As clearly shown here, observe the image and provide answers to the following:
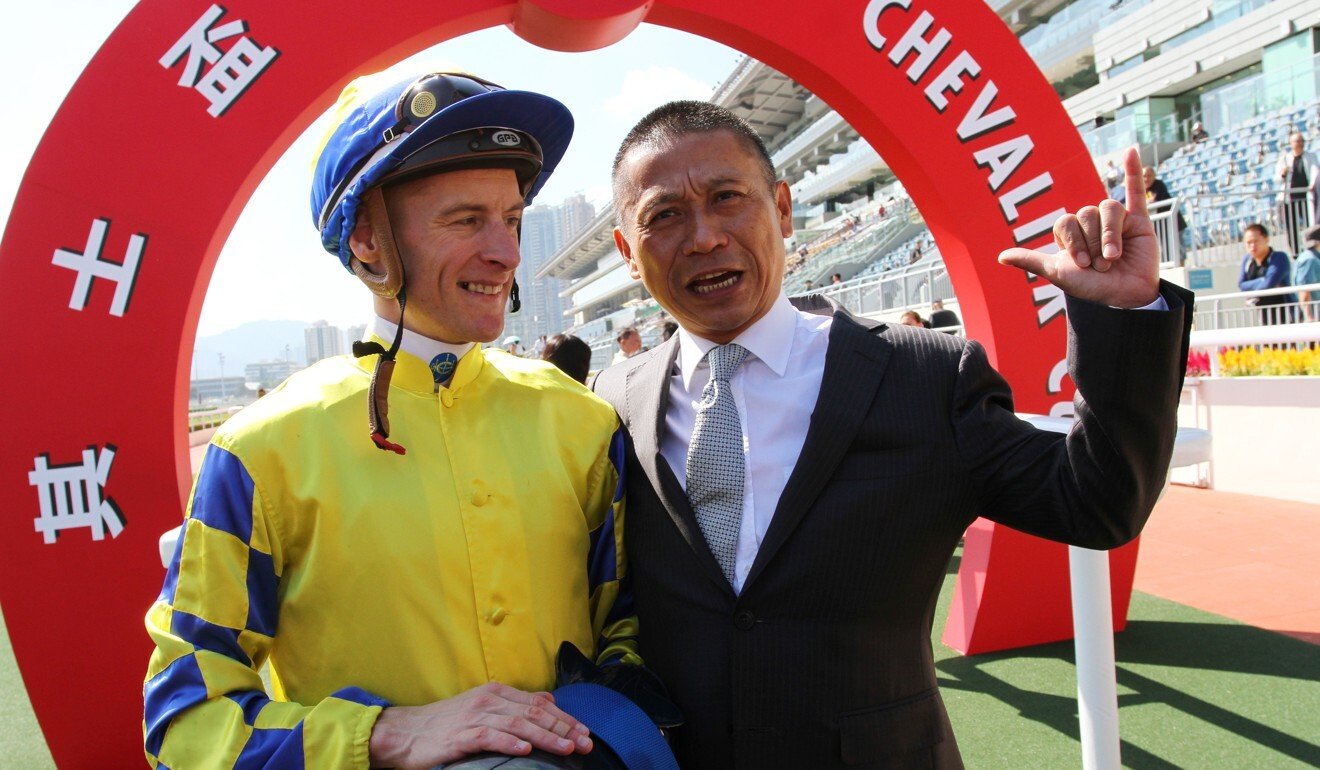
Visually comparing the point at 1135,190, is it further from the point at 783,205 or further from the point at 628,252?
the point at 628,252

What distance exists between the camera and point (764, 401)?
1.73 m

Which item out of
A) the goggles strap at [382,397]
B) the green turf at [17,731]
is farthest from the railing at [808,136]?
the goggles strap at [382,397]

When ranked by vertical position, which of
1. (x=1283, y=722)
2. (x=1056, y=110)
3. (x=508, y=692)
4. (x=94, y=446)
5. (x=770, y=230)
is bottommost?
(x=1283, y=722)

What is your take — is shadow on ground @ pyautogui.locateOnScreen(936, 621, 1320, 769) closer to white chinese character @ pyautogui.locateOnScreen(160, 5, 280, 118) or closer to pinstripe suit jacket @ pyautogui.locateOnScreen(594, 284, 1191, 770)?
pinstripe suit jacket @ pyautogui.locateOnScreen(594, 284, 1191, 770)

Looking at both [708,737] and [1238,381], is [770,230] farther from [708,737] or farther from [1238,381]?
[1238,381]

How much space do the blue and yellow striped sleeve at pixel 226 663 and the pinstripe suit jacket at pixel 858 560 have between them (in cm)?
57

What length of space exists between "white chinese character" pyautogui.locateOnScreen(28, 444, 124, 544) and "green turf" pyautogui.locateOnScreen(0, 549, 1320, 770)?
1.26 meters

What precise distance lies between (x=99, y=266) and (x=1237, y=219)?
13.1m

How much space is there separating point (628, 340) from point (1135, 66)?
21885 mm

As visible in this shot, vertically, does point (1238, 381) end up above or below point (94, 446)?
below

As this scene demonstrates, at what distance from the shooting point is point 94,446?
3.25 metres

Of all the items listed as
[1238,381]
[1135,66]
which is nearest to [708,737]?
[1238,381]

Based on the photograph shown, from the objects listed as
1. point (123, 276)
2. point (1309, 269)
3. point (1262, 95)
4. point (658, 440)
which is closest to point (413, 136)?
point (658, 440)

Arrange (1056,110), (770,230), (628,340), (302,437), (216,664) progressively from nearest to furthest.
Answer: (216,664) < (302,437) < (770,230) < (1056,110) < (628,340)
